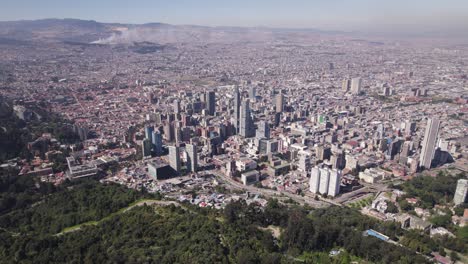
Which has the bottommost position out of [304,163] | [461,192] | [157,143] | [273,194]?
[273,194]

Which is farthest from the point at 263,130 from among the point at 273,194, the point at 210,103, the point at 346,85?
the point at 346,85

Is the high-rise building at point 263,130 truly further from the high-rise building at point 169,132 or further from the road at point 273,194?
the high-rise building at point 169,132

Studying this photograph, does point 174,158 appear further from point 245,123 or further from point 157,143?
point 245,123

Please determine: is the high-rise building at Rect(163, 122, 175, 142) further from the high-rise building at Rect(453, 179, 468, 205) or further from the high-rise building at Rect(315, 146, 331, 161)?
the high-rise building at Rect(453, 179, 468, 205)

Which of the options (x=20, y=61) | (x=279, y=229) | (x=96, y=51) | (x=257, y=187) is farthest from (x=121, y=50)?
(x=279, y=229)

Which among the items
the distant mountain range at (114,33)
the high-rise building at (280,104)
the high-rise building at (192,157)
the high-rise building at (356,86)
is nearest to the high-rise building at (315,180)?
the high-rise building at (192,157)

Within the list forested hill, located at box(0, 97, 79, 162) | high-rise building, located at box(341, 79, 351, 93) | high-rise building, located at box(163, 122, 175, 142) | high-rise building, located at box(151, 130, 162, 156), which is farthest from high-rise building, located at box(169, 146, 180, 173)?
high-rise building, located at box(341, 79, 351, 93)
